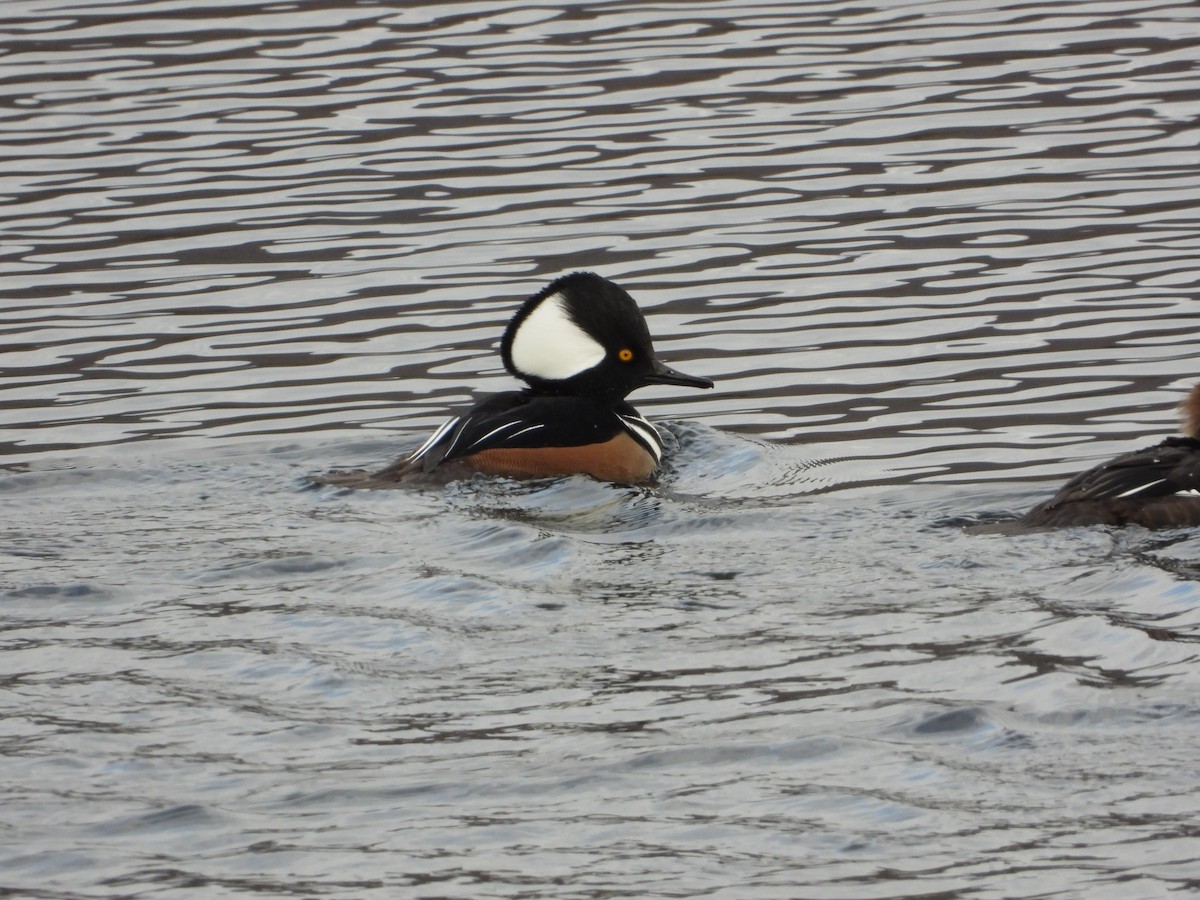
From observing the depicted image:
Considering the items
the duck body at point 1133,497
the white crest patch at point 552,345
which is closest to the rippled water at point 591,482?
the duck body at point 1133,497

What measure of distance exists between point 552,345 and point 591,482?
0.79 m

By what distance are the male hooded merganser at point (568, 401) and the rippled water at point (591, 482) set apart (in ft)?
0.63

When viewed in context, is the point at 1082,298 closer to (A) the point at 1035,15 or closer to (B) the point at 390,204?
(B) the point at 390,204

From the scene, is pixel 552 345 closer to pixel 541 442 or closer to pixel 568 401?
pixel 568 401

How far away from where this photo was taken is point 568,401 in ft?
29.5

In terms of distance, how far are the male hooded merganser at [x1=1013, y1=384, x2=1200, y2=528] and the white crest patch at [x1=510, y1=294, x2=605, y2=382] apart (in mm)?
2518

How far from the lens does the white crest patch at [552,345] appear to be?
9055mm

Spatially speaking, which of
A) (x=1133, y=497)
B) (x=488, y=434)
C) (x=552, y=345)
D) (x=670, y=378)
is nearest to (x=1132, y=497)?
(x=1133, y=497)

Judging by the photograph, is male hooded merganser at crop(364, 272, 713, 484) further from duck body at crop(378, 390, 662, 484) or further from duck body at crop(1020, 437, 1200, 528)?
duck body at crop(1020, 437, 1200, 528)

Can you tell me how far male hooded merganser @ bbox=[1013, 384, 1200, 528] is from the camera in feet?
23.4

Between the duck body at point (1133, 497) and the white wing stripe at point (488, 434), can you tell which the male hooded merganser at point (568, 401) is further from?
the duck body at point (1133, 497)

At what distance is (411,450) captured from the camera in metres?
9.20

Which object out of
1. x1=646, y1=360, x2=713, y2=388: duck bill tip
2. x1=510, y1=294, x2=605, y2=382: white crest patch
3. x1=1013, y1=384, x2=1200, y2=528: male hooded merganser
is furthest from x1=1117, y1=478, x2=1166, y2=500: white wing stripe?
x1=510, y1=294, x2=605, y2=382: white crest patch

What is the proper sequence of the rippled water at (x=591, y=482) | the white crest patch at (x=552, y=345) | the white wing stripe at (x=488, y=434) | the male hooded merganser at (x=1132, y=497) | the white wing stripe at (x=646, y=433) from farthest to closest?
1. the white crest patch at (x=552, y=345)
2. the white wing stripe at (x=646, y=433)
3. the white wing stripe at (x=488, y=434)
4. the male hooded merganser at (x=1132, y=497)
5. the rippled water at (x=591, y=482)
